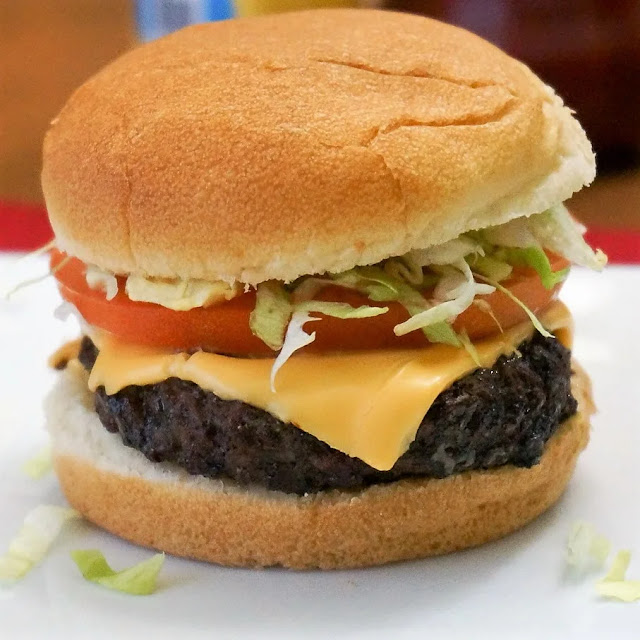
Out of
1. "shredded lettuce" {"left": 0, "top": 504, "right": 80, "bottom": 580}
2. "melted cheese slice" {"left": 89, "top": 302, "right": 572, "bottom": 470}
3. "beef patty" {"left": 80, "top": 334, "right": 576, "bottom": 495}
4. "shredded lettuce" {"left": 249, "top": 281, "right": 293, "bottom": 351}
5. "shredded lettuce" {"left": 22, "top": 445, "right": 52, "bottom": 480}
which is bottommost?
"shredded lettuce" {"left": 22, "top": 445, "right": 52, "bottom": 480}

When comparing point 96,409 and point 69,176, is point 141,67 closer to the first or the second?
point 69,176

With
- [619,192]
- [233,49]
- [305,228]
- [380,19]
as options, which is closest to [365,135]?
[305,228]

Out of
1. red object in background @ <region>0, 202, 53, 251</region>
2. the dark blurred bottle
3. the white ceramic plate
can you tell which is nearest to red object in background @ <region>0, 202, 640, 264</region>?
red object in background @ <region>0, 202, 53, 251</region>

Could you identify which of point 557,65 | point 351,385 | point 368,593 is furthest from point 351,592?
Result: point 557,65

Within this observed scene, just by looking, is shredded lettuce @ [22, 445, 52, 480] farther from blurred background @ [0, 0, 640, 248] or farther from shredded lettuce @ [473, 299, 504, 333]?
blurred background @ [0, 0, 640, 248]

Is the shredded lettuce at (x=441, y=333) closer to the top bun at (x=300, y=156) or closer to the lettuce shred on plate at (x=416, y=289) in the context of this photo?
the lettuce shred on plate at (x=416, y=289)

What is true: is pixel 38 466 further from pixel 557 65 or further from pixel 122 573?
pixel 557 65
